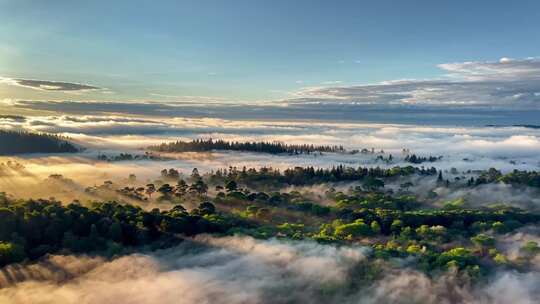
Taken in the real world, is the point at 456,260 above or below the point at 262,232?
above

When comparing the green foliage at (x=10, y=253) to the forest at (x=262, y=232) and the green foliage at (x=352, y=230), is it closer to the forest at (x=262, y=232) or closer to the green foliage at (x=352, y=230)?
the forest at (x=262, y=232)

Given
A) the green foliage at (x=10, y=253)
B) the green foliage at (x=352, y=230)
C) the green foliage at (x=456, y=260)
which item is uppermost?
the green foliage at (x=10, y=253)


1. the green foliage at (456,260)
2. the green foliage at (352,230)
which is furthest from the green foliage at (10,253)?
the green foliage at (456,260)

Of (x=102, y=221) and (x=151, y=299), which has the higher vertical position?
(x=102, y=221)

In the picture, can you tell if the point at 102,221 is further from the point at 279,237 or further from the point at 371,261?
the point at 371,261

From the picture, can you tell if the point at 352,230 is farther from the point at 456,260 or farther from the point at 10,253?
the point at 10,253

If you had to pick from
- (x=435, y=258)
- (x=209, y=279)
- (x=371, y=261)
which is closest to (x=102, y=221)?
(x=209, y=279)

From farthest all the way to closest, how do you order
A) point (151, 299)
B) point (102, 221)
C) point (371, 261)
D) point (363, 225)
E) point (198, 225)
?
point (363, 225)
point (198, 225)
point (102, 221)
point (371, 261)
point (151, 299)

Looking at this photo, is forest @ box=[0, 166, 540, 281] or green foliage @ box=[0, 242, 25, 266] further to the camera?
forest @ box=[0, 166, 540, 281]

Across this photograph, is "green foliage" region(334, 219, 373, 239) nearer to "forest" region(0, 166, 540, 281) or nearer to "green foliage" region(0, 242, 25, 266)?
"forest" region(0, 166, 540, 281)

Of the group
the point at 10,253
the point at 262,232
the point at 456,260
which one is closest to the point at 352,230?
the point at 262,232

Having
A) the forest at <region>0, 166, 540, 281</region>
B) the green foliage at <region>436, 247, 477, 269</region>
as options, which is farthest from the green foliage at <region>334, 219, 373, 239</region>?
the green foliage at <region>436, 247, 477, 269</region>
